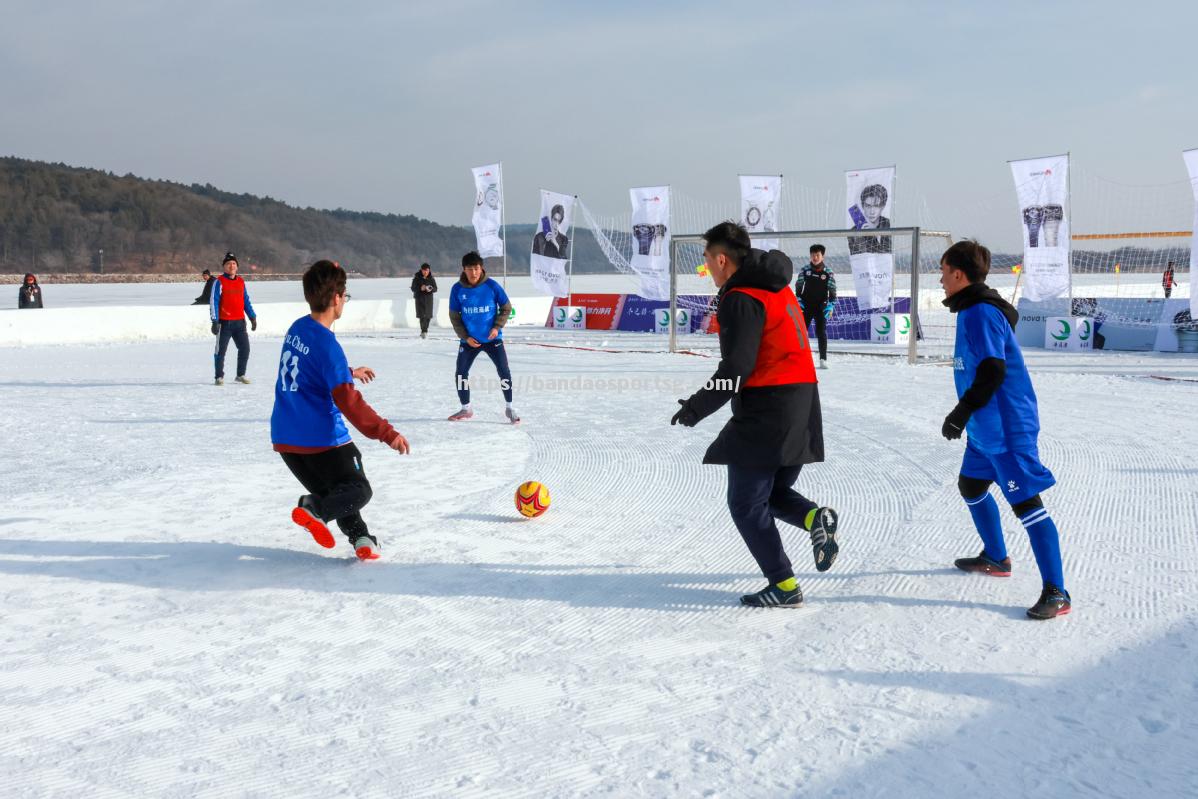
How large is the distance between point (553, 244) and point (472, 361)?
1424 cm

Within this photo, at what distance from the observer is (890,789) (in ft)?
7.88

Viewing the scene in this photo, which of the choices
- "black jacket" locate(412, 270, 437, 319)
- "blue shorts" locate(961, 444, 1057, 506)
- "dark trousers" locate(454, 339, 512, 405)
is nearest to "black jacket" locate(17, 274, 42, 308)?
"black jacket" locate(412, 270, 437, 319)

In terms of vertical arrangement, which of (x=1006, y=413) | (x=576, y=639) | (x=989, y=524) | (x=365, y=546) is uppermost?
(x=1006, y=413)

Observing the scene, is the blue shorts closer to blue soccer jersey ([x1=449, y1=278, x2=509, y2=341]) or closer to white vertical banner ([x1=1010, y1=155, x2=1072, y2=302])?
blue soccer jersey ([x1=449, y1=278, x2=509, y2=341])

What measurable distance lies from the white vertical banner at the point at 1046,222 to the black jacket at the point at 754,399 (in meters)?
14.2

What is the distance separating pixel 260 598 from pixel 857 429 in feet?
18.5

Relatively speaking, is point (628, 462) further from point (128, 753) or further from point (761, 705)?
point (128, 753)

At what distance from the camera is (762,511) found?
12.0 feet

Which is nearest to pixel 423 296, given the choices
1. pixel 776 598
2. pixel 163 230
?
pixel 776 598

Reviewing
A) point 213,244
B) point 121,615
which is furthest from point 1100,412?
point 213,244

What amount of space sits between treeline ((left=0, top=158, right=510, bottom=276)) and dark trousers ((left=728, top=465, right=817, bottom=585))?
85384 mm

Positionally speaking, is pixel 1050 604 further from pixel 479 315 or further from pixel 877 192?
pixel 877 192

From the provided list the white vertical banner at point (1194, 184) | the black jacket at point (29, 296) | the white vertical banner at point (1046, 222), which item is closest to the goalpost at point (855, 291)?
the white vertical banner at point (1046, 222)

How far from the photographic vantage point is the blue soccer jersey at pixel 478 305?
8.72 meters
